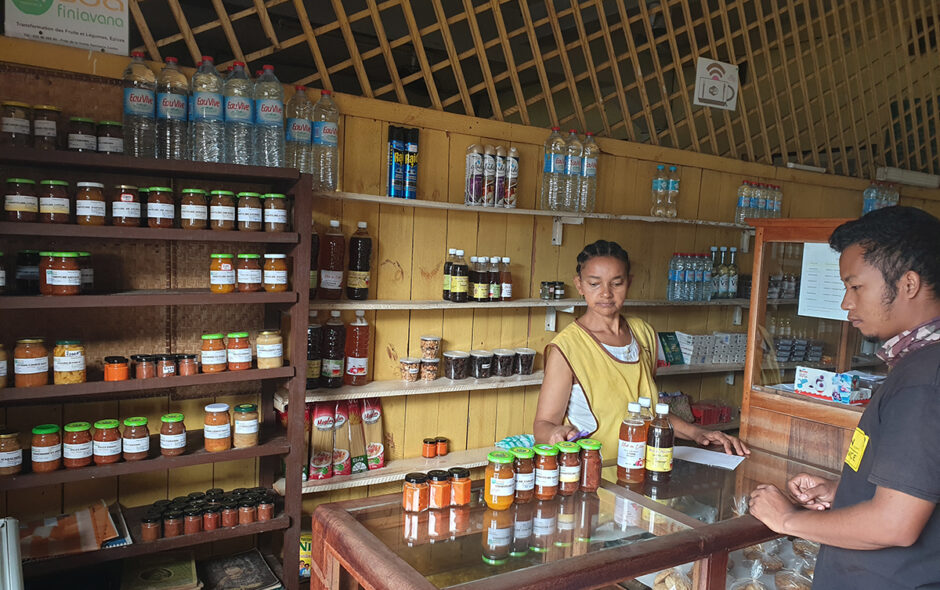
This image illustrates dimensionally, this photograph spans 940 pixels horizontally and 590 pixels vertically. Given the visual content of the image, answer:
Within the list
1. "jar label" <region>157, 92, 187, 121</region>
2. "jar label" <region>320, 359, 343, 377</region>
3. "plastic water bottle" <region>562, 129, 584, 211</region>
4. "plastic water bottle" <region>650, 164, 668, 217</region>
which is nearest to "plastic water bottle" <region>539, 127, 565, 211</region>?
"plastic water bottle" <region>562, 129, 584, 211</region>

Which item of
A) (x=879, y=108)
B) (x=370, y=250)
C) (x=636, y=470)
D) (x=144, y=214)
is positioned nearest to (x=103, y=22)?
(x=144, y=214)

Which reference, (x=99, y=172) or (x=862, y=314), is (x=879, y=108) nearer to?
(x=862, y=314)

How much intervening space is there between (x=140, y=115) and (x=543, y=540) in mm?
1968

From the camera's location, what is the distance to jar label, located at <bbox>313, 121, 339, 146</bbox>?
2672 millimetres

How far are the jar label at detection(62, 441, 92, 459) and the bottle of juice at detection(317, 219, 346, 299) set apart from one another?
1042mm

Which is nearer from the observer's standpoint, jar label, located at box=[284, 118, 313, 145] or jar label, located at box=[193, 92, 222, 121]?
jar label, located at box=[193, 92, 222, 121]

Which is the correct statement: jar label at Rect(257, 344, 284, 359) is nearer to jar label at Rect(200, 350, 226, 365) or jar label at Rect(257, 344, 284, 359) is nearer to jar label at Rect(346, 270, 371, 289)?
jar label at Rect(200, 350, 226, 365)

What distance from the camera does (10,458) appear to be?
204cm

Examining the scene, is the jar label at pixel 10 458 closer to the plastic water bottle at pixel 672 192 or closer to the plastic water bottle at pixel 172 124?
the plastic water bottle at pixel 172 124

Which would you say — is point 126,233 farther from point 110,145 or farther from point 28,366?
point 28,366

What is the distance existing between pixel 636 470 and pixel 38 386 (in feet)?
Result: 5.97

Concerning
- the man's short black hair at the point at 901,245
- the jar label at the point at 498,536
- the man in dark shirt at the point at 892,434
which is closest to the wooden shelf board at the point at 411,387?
the jar label at the point at 498,536

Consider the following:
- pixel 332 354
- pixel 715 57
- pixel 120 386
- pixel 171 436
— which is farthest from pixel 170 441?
pixel 715 57

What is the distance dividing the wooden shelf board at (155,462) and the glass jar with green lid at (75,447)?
3 centimetres
